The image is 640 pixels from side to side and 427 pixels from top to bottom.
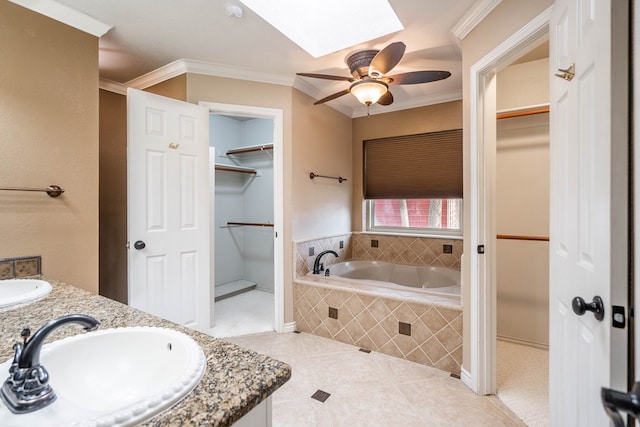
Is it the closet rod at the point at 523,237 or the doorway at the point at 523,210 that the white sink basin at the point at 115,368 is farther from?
the closet rod at the point at 523,237

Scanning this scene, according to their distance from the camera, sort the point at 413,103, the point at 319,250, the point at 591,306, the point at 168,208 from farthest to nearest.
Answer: the point at 413,103 → the point at 319,250 → the point at 168,208 → the point at 591,306

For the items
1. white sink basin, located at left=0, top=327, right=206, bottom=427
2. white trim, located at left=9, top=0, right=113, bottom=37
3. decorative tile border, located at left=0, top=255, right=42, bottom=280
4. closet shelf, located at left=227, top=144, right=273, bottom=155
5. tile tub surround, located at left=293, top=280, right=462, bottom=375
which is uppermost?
white trim, located at left=9, top=0, right=113, bottom=37

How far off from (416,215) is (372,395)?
7.72 feet

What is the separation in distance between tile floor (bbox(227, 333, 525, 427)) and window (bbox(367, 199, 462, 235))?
1.81 m

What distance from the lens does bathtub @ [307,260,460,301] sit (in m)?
2.82

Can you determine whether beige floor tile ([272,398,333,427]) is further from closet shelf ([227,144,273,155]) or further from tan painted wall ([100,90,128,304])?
closet shelf ([227,144,273,155])

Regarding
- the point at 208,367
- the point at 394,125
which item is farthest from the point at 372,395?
the point at 394,125

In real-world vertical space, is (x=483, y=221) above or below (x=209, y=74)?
below

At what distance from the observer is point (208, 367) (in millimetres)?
731

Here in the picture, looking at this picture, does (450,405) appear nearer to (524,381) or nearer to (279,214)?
(524,381)

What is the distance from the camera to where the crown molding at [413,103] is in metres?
3.30

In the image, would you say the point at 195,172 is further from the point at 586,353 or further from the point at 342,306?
the point at 586,353

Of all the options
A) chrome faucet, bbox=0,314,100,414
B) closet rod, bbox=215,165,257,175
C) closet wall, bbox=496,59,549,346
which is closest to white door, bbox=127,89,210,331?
closet rod, bbox=215,165,257,175

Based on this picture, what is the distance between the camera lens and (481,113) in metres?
1.85
